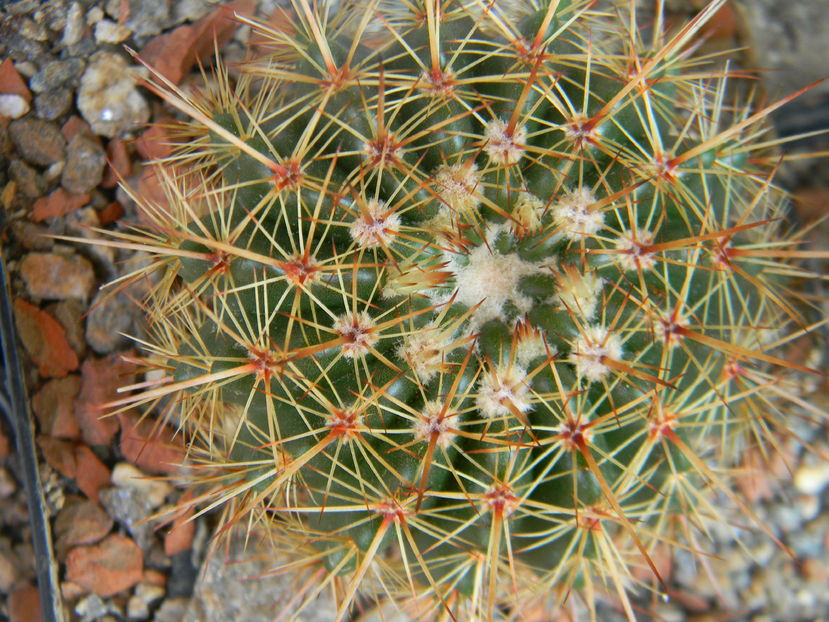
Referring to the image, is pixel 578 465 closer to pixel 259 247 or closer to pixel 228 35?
pixel 259 247

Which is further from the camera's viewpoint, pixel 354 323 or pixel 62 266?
pixel 62 266

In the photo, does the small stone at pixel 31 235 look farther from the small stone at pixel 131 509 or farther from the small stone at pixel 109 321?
the small stone at pixel 131 509

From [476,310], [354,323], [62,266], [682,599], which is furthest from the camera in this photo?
[682,599]

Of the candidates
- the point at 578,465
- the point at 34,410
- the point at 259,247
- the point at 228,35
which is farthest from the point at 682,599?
the point at 228,35

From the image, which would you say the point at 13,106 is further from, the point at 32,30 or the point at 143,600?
the point at 143,600

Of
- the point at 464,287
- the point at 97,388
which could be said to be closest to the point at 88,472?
the point at 97,388

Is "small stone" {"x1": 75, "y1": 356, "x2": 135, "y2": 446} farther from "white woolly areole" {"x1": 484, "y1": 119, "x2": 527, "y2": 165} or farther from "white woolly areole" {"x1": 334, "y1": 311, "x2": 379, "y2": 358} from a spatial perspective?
"white woolly areole" {"x1": 484, "y1": 119, "x2": 527, "y2": 165}

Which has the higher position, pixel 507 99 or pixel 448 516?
pixel 507 99
